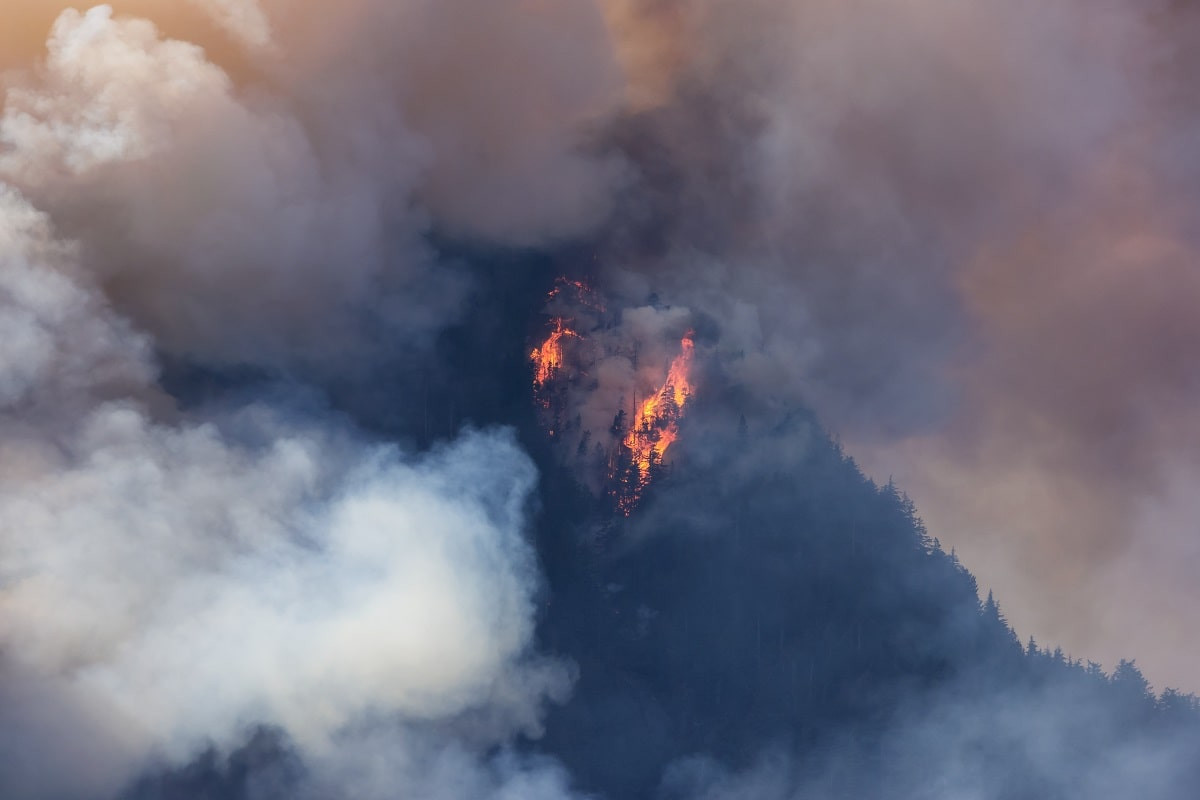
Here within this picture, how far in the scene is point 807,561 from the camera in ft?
448

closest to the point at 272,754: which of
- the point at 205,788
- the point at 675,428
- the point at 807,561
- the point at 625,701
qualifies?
the point at 205,788

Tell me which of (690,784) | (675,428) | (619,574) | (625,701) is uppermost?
(675,428)

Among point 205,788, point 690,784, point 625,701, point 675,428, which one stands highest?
point 675,428

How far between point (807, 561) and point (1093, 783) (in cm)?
3254

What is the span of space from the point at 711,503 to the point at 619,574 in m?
11.1

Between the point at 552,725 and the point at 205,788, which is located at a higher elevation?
the point at 552,725

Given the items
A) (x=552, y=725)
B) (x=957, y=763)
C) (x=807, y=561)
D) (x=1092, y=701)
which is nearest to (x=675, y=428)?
(x=807, y=561)

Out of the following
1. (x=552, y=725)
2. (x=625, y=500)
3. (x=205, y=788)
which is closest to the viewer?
(x=205, y=788)

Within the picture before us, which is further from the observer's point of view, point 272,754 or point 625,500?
point 625,500

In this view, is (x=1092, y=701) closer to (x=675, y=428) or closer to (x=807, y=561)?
(x=807, y=561)

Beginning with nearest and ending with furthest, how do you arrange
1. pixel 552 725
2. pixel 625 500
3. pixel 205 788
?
1. pixel 205 788
2. pixel 552 725
3. pixel 625 500

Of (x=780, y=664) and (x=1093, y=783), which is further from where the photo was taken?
(x=780, y=664)

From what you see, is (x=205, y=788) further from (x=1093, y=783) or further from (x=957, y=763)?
(x=1093, y=783)

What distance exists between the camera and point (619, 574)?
131 metres
